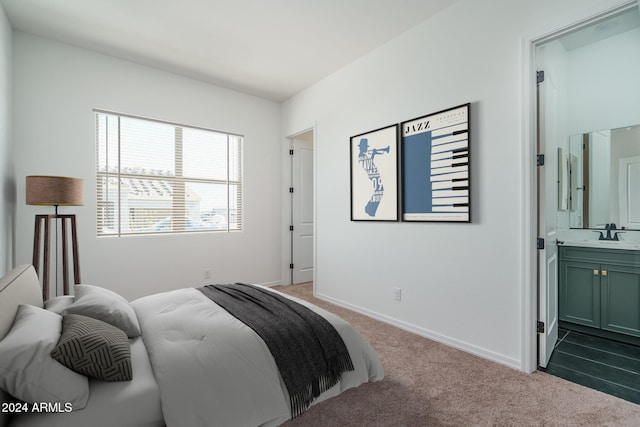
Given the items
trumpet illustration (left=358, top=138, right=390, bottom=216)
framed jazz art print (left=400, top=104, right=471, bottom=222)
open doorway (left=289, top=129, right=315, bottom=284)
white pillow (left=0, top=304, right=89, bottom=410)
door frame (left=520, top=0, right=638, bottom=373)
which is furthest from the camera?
open doorway (left=289, top=129, right=315, bottom=284)

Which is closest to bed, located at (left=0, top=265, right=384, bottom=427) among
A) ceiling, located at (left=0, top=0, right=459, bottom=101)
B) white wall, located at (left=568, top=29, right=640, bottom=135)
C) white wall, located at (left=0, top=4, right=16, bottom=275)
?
white wall, located at (left=0, top=4, right=16, bottom=275)

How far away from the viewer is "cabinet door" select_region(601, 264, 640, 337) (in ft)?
9.12

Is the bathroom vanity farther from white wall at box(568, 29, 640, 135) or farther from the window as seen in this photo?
the window

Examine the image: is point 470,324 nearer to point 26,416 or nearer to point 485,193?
point 485,193

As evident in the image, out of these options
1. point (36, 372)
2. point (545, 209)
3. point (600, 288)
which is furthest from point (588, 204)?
point (36, 372)

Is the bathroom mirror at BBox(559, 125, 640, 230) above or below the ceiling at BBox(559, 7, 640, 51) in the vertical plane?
below

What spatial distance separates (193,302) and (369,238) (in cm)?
199

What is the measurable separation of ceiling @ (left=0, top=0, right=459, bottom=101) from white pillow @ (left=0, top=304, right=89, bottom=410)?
2.65m

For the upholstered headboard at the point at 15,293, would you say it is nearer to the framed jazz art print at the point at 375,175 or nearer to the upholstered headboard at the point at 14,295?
the upholstered headboard at the point at 14,295

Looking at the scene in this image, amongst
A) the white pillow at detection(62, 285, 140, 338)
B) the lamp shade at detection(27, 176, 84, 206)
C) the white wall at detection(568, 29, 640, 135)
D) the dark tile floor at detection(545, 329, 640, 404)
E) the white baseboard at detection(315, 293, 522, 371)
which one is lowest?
the dark tile floor at detection(545, 329, 640, 404)

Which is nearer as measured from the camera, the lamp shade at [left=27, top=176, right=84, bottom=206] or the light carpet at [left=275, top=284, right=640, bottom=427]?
the light carpet at [left=275, top=284, right=640, bottom=427]

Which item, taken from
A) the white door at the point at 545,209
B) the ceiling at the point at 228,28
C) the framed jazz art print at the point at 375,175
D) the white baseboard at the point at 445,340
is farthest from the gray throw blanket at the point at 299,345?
the ceiling at the point at 228,28

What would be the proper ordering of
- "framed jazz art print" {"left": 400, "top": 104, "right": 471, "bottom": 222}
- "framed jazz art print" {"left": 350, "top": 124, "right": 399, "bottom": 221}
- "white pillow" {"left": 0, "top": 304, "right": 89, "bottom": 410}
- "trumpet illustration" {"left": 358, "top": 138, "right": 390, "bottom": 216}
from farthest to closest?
1. "trumpet illustration" {"left": 358, "top": 138, "right": 390, "bottom": 216}
2. "framed jazz art print" {"left": 350, "top": 124, "right": 399, "bottom": 221}
3. "framed jazz art print" {"left": 400, "top": 104, "right": 471, "bottom": 222}
4. "white pillow" {"left": 0, "top": 304, "right": 89, "bottom": 410}

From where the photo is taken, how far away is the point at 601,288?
2.98 metres
